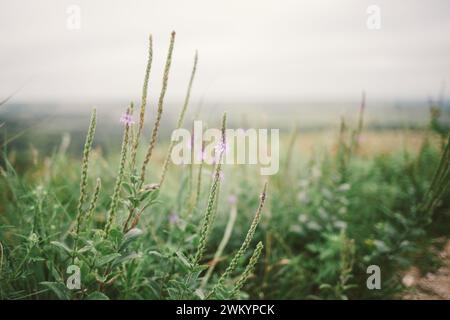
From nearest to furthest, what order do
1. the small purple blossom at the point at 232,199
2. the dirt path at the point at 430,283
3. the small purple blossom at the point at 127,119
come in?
the small purple blossom at the point at 127,119
the dirt path at the point at 430,283
the small purple blossom at the point at 232,199

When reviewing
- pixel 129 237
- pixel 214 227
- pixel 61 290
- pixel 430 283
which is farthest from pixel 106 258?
pixel 430 283

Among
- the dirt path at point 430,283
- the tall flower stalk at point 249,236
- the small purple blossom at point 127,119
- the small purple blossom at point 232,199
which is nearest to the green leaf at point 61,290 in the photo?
the tall flower stalk at point 249,236

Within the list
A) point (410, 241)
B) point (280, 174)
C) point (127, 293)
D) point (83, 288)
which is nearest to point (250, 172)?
point (280, 174)

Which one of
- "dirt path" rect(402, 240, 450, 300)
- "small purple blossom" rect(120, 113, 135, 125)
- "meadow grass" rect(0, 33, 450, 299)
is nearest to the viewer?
"small purple blossom" rect(120, 113, 135, 125)

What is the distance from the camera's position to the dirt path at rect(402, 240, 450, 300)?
2508 mm

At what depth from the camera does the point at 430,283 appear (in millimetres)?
2631

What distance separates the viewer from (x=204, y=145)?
2.10m

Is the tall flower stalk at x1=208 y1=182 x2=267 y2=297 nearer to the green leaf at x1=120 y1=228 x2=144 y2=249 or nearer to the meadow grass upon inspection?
the meadow grass

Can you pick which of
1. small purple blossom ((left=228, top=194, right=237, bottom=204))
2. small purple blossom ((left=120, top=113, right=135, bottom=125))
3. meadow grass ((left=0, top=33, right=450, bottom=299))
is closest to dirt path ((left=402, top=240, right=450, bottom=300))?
meadow grass ((left=0, top=33, right=450, bottom=299))

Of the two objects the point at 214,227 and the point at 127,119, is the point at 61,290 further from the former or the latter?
the point at 214,227

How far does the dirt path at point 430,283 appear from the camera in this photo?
2508mm

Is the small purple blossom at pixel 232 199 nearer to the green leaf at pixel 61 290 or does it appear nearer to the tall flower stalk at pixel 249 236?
the tall flower stalk at pixel 249 236

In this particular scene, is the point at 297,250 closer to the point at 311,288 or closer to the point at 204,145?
the point at 311,288

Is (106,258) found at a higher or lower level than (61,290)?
higher
